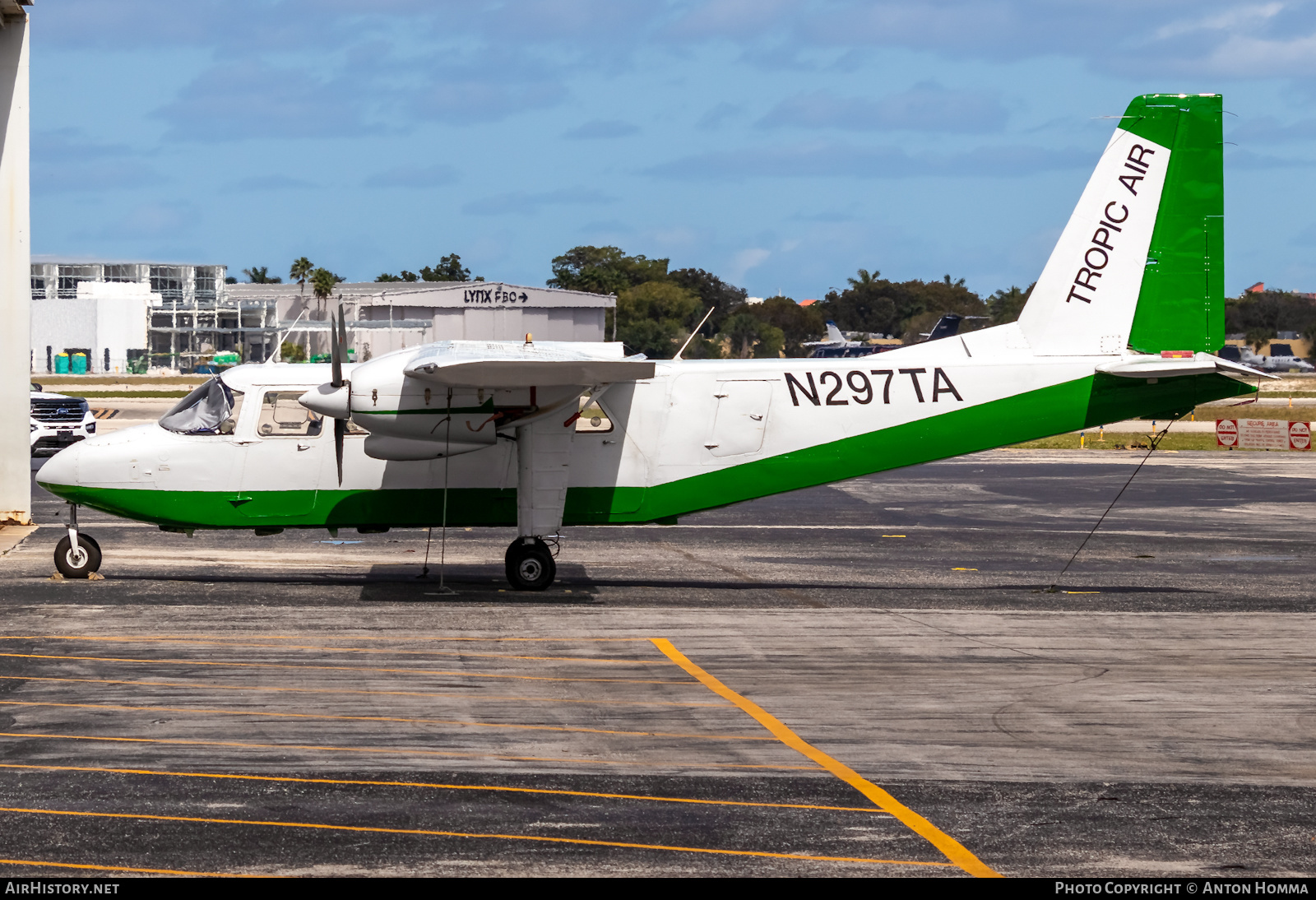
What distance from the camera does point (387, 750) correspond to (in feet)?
32.8

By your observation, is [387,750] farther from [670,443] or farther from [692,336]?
[670,443]

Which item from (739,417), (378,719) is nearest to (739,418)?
(739,417)

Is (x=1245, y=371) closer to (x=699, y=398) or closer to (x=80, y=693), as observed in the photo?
(x=699, y=398)

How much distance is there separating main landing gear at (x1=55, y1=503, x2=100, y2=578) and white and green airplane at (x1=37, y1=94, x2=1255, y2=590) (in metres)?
0.03

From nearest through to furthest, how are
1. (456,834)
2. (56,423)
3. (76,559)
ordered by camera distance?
(456,834), (76,559), (56,423)

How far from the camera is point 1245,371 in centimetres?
1717

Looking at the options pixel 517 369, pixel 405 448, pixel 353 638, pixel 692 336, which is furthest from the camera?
pixel 405 448

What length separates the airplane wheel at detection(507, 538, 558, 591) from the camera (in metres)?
17.7

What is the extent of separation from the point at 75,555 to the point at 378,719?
907 centimetres

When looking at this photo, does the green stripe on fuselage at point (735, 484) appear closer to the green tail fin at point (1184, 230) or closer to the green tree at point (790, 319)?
the green tail fin at point (1184, 230)

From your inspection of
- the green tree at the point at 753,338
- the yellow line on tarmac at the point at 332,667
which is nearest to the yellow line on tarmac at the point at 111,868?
the yellow line on tarmac at the point at 332,667

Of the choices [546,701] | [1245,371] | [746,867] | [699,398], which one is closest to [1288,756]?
[746,867]
